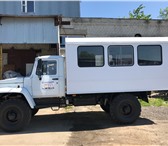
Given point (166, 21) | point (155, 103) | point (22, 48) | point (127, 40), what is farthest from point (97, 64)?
point (166, 21)

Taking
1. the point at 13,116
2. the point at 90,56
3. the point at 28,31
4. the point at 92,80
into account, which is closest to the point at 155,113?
the point at 92,80

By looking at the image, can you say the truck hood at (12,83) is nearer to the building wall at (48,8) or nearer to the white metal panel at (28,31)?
the white metal panel at (28,31)

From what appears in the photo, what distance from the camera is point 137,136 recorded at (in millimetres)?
9633

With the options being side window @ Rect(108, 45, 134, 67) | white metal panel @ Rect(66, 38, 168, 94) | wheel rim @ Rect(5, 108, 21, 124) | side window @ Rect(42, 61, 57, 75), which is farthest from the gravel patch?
wheel rim @ Rect(5, 108, 21, 124)

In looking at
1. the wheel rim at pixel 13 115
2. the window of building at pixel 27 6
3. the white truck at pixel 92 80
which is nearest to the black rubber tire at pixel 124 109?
the white truck at pixel 92 80

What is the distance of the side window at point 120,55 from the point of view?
1163 centimetres

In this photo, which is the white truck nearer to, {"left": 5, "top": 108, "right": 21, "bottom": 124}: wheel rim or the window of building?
{"left": 5, "top": 108, "right": 21, "bottom": 124}: wheel rim

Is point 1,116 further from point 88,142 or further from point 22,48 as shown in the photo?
point 22,48

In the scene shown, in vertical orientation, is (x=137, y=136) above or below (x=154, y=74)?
below

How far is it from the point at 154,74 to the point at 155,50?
0.88 meters

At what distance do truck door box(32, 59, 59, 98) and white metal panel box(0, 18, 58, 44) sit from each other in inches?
237

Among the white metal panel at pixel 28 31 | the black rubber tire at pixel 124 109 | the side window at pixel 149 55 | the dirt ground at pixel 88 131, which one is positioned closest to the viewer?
the dirt ground at pixel 88 131

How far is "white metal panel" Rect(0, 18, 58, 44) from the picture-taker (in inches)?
675

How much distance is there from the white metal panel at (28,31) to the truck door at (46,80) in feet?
19.8
